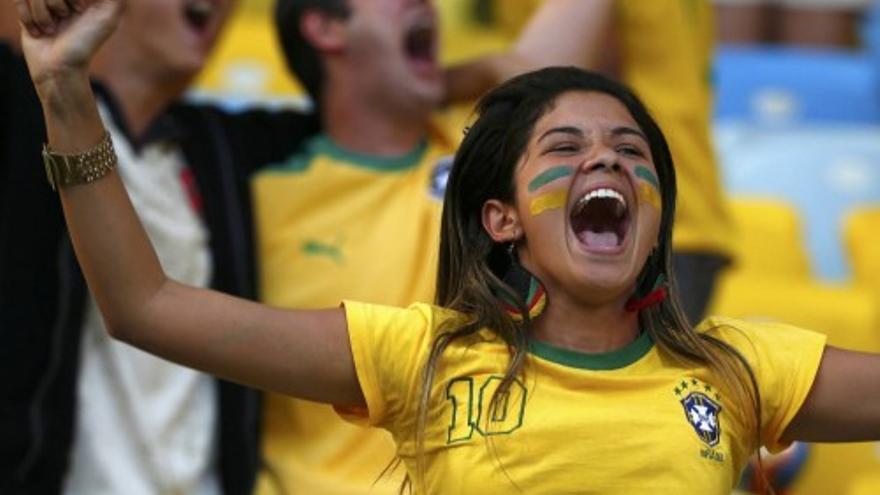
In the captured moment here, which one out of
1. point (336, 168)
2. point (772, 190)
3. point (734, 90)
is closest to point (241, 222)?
point (336, 168)

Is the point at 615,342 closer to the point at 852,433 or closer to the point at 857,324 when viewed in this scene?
the point at 852,433

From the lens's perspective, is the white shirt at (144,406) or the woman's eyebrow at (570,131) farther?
→ the white shirt at (144,406)

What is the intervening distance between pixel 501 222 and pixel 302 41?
150cm

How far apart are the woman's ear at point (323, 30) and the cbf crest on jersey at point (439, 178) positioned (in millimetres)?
312

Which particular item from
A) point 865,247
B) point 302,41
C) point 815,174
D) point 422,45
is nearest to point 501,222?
point 422,45

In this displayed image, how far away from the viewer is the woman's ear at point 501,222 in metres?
2.51

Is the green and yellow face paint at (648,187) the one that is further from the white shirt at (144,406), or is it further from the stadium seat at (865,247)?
the stadium seat at (865,247)

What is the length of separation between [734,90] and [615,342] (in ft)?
14.2

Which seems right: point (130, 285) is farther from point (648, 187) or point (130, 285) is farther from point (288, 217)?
point (288, 217)

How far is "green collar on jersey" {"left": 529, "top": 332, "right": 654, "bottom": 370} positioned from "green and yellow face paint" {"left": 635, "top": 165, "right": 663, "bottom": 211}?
0.17 metres

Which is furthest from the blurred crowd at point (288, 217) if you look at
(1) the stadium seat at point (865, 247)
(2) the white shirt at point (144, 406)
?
(1) the stadium seat at point (865, 247)

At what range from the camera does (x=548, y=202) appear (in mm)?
2461

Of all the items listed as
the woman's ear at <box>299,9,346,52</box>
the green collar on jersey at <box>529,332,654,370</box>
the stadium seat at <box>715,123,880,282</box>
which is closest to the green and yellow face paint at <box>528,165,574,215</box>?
the green collar on jersey at <box>529,332,654,370</box>

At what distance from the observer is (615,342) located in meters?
2.47
